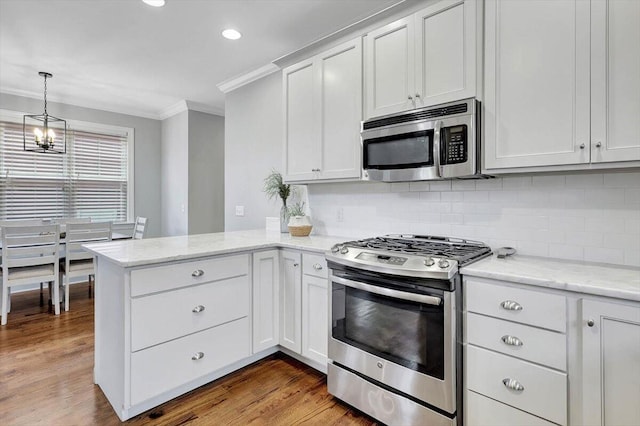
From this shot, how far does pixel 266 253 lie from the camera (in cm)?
257

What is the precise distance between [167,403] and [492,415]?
72.2 inches

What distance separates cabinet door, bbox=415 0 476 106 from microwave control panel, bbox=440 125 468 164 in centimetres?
19

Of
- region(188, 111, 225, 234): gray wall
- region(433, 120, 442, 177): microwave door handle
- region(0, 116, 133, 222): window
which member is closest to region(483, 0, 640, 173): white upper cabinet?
region(433, 120, 442, 177): microwave door handle

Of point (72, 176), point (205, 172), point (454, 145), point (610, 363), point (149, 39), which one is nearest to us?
point (610, 363)

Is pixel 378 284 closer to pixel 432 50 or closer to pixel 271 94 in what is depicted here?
pixel 432 50

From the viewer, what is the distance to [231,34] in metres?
2.96

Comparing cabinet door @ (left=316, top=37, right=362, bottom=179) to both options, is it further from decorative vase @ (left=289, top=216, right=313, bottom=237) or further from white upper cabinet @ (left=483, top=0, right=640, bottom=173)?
white upper cabinet @ (left=483, top=0, right=640, bottom=173)

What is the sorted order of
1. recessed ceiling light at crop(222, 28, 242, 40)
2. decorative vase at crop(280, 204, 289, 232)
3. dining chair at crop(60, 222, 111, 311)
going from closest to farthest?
recessed ceiling light at crop(222, 28, 242, 40) → decorative vase at crop(280, 204, 289, 232) → dining chair at crop(60, 222, 111, 311)

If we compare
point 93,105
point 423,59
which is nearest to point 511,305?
point 423,59

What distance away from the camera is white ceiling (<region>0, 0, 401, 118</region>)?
8.45ft

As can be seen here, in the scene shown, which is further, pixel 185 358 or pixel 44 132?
pixel 44 132

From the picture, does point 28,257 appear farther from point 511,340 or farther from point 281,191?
point 511,340

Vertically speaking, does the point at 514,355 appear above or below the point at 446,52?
below

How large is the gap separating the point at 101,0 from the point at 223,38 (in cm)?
92
